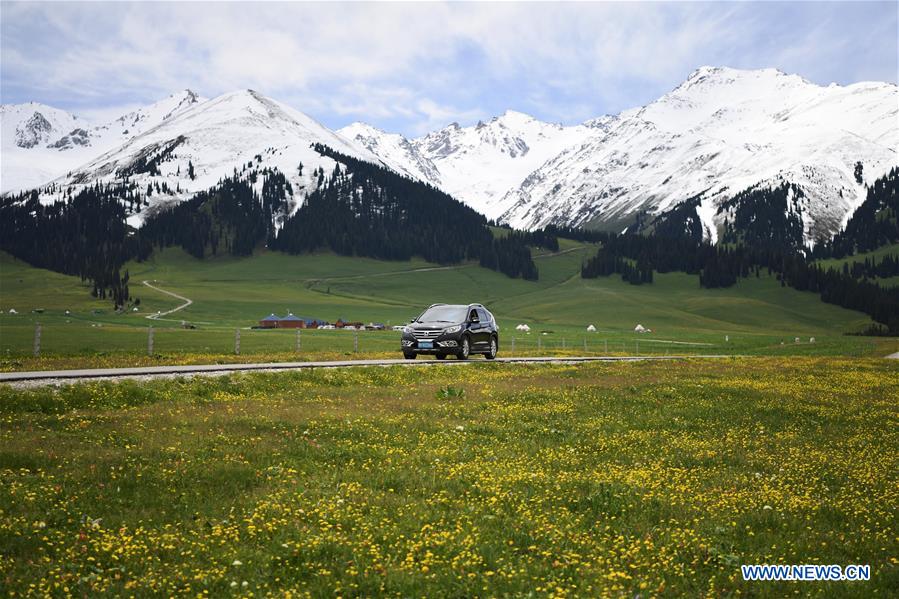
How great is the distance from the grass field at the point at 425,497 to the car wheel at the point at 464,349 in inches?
648

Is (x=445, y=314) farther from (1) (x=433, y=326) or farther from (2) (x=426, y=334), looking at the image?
(2) (x=426, y=334)

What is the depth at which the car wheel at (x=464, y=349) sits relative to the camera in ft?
127

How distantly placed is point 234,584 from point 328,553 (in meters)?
Answer: 1.44

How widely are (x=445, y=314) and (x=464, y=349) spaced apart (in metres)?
2.74

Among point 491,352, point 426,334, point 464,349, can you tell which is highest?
point 426,334

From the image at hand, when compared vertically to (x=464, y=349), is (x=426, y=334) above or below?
above

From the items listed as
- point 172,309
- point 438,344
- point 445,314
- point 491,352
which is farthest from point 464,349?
point 172,309

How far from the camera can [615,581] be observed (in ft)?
28.0

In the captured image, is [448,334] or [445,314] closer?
[448,334]

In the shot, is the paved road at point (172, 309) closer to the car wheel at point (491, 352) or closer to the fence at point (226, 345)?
the fence at point (226, 345)

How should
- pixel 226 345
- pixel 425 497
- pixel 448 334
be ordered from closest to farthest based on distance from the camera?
pixel 425 497 → pixel 448 334 → pixel 226 345

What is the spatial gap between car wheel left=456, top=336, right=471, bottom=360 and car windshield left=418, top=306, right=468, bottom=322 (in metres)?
1.28

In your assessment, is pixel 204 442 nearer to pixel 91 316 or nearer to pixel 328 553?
pixel 328 553

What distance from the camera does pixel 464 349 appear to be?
38781 mm
